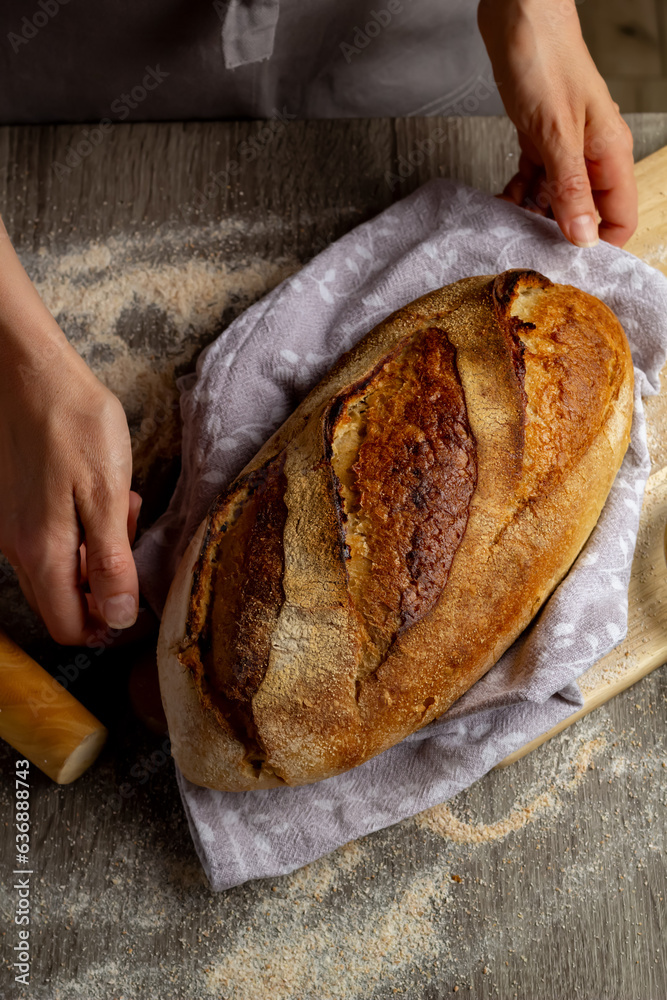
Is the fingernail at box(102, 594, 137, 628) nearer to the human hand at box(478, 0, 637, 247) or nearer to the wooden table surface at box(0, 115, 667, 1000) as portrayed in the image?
the wooden table surface at box(0, 115, 667, 1000)

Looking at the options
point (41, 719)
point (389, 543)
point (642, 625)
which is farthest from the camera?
point (642, 625)

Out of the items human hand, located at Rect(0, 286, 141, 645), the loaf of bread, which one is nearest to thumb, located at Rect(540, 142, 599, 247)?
the loaf of bread

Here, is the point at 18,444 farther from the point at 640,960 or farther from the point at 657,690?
the point at 640,960
